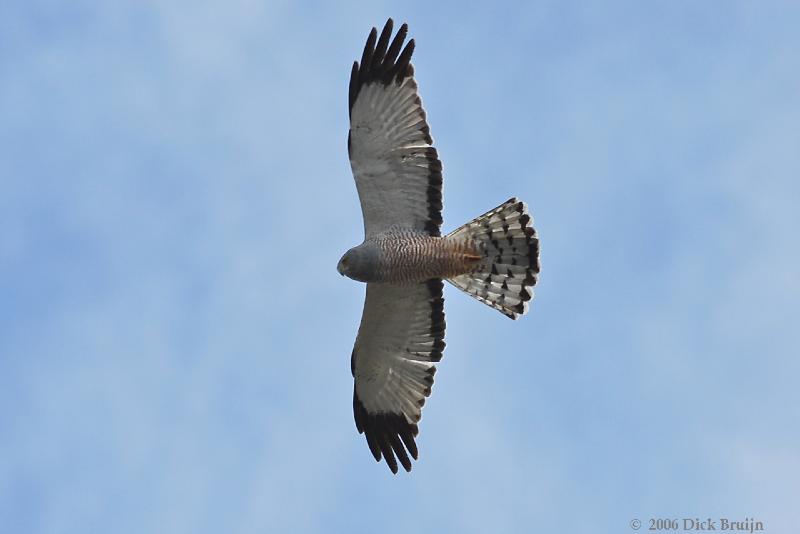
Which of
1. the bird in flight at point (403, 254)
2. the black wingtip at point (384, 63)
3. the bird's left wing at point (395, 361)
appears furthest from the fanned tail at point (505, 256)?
the black wingtip at point (384, 63)

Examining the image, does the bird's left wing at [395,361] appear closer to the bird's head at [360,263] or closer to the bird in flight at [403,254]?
the bird in flight at [403,254]

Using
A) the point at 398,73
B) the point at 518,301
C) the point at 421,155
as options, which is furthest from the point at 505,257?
the point at 398,73

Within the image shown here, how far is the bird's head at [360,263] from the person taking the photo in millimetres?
11250

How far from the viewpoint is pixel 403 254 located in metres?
11.3

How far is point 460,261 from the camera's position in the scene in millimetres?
11500

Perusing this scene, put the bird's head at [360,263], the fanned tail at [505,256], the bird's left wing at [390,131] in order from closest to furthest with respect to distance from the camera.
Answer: the bird's left wing at [390,131]
the bird's head at [360,263]
the fanned tail at [505,256]

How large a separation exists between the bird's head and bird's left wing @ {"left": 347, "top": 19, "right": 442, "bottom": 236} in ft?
1.92

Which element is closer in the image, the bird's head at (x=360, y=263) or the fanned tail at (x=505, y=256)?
the bird's head at (x=360, y=263)

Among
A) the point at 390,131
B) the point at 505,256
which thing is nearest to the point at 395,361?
the point at 505,256

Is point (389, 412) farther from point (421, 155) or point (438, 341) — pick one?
point (421, 155)

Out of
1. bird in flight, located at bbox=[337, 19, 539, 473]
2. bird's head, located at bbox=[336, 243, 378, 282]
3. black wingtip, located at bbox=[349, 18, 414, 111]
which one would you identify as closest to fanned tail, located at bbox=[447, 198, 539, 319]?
bird in flight, located at bbox=[337, 19, 539, 473]

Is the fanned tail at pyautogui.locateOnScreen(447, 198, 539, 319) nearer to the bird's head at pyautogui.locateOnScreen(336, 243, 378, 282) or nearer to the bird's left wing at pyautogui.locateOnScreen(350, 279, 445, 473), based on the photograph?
the bird's left wing at pyautogui.locateOnScreen(350, 279, 445, 473)

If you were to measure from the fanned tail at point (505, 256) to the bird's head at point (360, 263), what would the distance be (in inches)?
35.3

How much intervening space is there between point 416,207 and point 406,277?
758 mm
